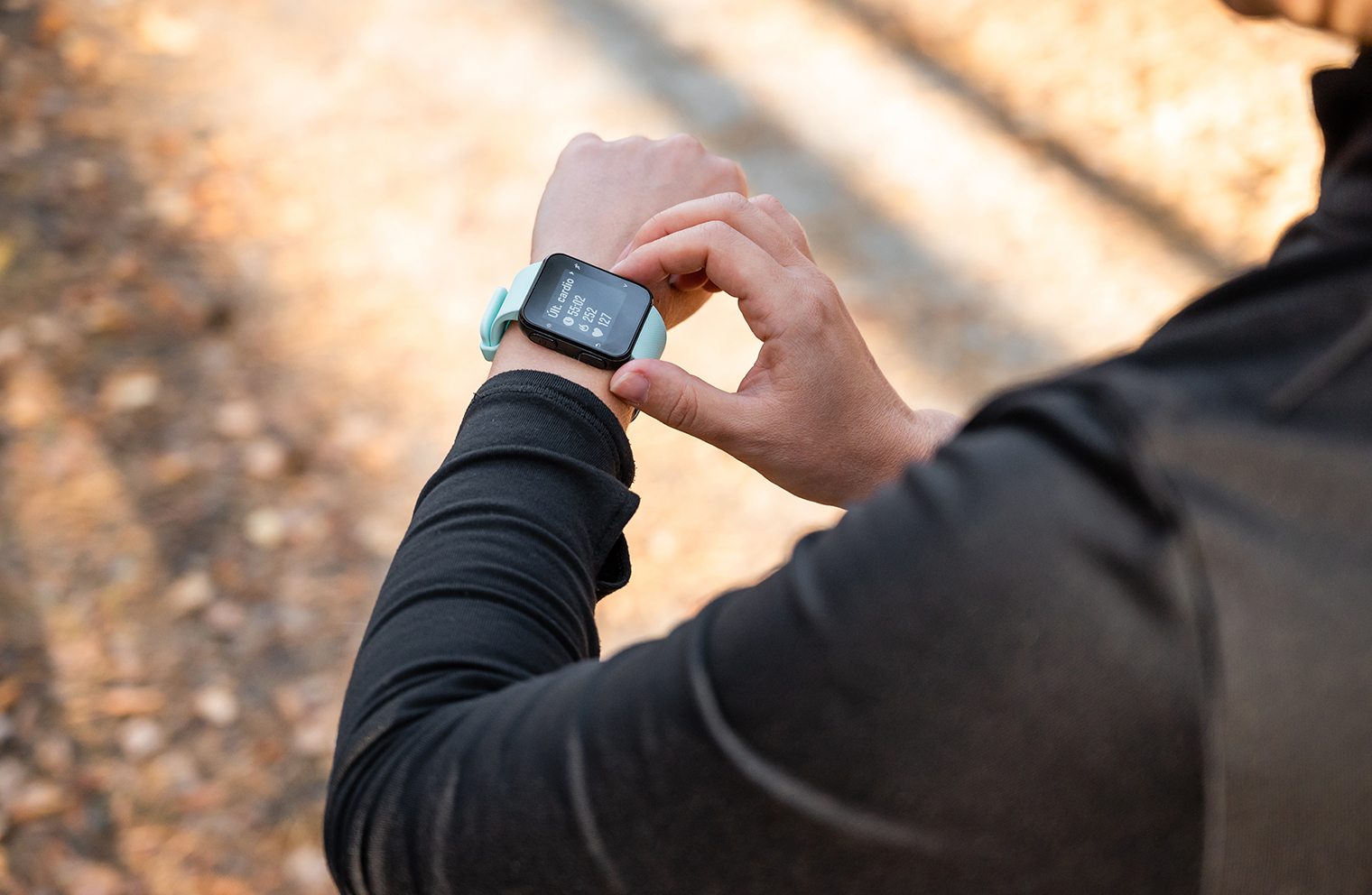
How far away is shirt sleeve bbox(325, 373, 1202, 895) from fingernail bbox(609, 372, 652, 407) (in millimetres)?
606

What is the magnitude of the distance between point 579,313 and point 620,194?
30 cm

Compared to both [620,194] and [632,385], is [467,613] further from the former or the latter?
[620,194]

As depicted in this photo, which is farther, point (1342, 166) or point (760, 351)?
point (760, 351)

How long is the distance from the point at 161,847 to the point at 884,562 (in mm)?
2148

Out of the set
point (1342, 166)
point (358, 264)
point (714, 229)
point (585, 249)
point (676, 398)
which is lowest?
point (358, 264)

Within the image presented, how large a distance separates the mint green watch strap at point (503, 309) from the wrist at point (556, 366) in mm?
41

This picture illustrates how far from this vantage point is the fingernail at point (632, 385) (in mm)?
1337

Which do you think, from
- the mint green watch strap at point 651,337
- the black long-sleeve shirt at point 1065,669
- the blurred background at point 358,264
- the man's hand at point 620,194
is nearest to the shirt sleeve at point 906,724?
the black long-sleeve shirt at point 1065,669

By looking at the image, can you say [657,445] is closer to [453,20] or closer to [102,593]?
[102,593]

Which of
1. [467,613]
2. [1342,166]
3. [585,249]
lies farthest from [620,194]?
[1342,166]

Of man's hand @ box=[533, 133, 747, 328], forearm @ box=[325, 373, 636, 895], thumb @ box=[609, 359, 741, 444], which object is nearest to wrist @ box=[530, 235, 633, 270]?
man's hand @ box=[533, 133, 747, 328]

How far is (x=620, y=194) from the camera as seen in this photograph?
5.19 ft

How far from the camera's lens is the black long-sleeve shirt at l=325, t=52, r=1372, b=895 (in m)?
0.53

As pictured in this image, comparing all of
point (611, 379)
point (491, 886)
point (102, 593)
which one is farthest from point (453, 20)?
point (491, 886)
